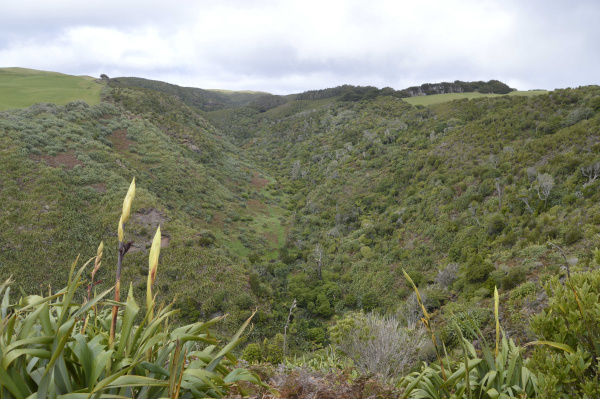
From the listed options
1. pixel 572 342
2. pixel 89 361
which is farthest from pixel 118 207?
pixel 572 342

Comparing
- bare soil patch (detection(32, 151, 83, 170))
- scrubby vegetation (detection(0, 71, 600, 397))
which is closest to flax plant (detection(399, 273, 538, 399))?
scrubby vegetation (detection(0, 71, 600, 397))

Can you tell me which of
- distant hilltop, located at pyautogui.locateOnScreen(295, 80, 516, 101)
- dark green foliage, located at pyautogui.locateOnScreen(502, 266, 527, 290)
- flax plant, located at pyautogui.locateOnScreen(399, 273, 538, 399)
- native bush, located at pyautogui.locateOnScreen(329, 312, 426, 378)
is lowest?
native bush, located at pyautogui.locateOnScreen(329, 312, 426, 378)

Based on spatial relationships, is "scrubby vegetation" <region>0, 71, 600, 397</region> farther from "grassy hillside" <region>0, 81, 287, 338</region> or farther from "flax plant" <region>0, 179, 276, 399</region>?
"flax plant" <region>0, 179, 276, 399</region>

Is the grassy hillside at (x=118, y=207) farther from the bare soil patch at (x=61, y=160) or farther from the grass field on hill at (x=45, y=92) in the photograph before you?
the grass field on hill at (x=45, y=92)

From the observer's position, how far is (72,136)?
24.2 meters

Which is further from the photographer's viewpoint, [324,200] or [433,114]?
[433,114]

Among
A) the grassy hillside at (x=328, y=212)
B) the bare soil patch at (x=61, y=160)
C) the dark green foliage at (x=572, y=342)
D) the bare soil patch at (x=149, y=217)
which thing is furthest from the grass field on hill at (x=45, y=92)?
the dark green foliage at (x=572, y=342)

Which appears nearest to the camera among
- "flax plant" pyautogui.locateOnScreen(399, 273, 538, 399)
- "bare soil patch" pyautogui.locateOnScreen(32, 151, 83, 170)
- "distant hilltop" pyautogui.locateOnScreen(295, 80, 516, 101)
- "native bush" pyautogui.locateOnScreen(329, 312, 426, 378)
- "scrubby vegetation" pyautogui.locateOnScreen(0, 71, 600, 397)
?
"flax plant" pyautogui.locateOnScreen(399, 273, 538, 399)

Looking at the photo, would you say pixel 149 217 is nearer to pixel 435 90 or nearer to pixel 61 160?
pixel 61 160

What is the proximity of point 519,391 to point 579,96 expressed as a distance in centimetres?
2957

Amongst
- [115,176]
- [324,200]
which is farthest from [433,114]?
[115,176]

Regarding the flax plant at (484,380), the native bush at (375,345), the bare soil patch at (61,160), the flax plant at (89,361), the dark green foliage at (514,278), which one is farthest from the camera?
the bare soil patch at (61,160)

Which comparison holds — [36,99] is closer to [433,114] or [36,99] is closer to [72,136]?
[72,136]

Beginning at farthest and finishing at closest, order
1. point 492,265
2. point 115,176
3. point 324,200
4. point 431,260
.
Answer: point 324,200
point 115,176
point 431,260
point 492,265
